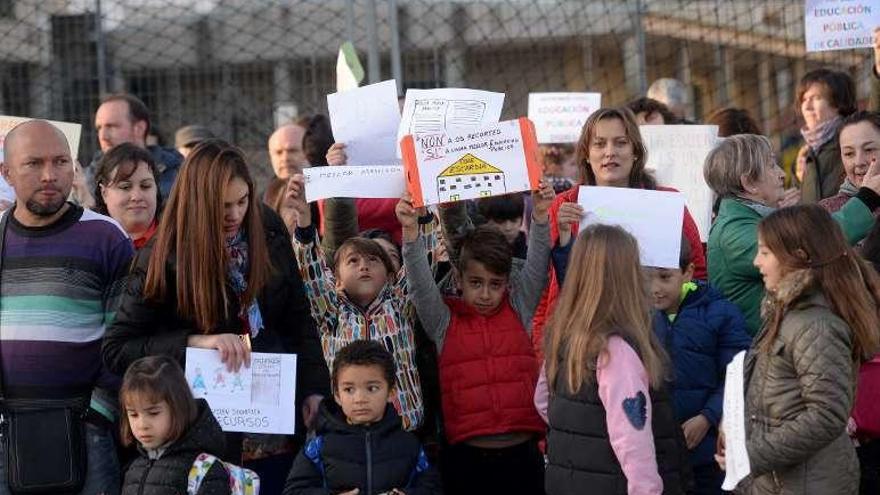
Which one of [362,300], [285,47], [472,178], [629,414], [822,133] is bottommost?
[629,414]

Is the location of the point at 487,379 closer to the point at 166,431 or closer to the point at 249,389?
the point at 249,389

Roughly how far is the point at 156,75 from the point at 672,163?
3.88 metres

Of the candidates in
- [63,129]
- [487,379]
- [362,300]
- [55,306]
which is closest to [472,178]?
[362,300]

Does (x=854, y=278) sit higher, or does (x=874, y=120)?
(x=874, y=120)

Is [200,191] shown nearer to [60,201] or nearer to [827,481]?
[60,201]

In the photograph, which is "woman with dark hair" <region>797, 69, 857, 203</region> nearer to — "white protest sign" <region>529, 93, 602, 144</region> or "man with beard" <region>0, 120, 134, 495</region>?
"white protest sign" <region>529, 93, 602, 144</region>

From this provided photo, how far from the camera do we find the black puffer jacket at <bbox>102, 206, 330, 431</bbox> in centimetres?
484

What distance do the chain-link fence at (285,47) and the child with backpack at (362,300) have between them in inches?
130

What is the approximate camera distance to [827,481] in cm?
433

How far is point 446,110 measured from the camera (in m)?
5.34

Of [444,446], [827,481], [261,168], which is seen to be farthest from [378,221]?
[261,168]

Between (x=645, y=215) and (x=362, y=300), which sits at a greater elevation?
(x=645, y=215)

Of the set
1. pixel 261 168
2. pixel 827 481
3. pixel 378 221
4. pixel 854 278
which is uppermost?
pixel 261 168

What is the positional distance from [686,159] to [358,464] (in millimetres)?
2447
